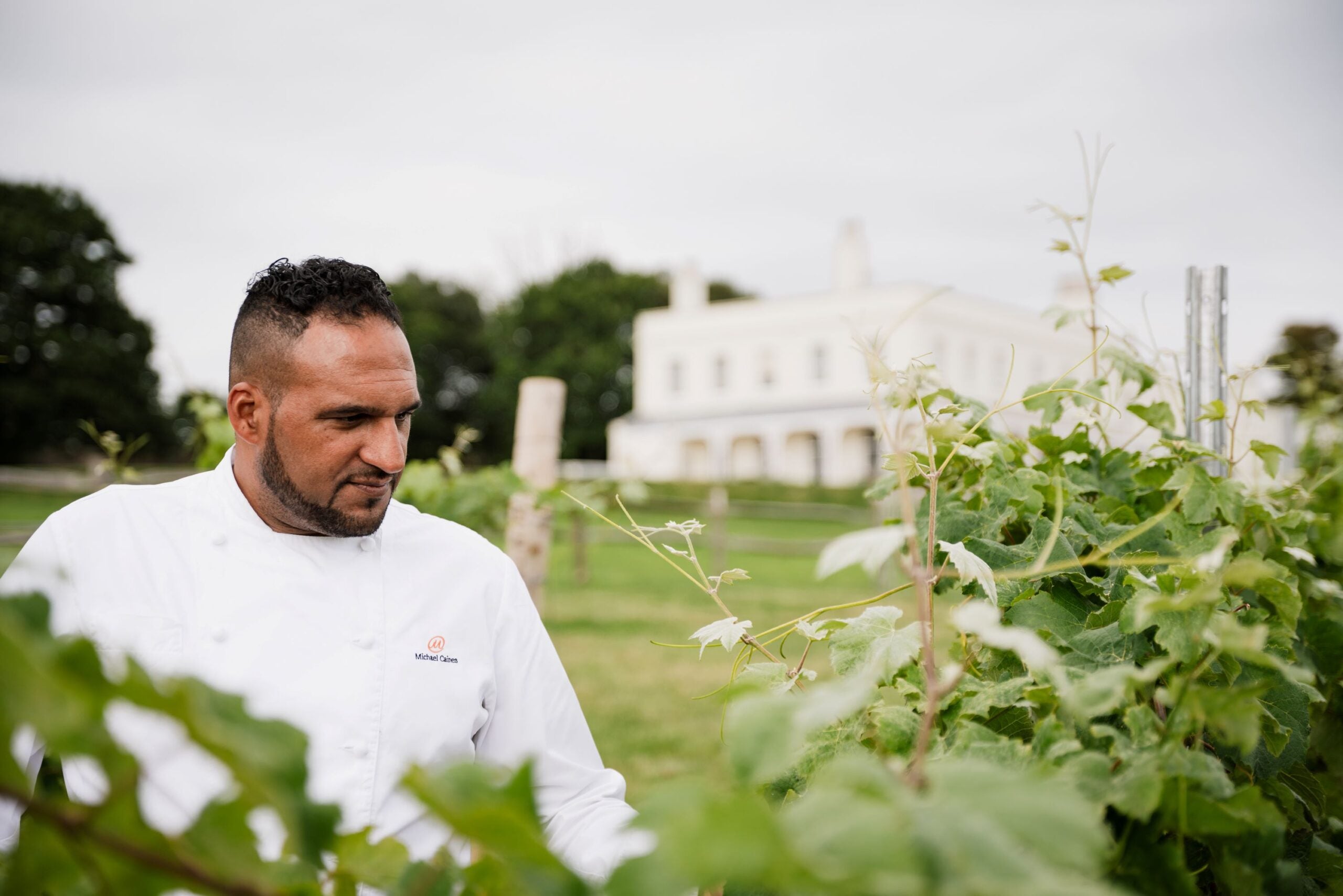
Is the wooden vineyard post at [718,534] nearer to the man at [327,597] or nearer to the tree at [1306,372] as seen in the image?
the tree at [1306,372]

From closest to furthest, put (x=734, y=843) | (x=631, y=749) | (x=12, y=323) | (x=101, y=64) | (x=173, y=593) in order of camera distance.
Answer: (x=734, y=843), (x=173, y=593), (x=631, y=749), (x=101, y=64), (x=12, y=323)

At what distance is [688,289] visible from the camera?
49.7 meters

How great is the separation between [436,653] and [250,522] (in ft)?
1.83

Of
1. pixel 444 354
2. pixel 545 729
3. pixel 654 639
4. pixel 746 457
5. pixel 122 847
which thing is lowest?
pixel 746 457

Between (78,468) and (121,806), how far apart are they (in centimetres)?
3749

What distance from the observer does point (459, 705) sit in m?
2.20

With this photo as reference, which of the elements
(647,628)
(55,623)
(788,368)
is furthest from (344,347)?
→ (788,368)

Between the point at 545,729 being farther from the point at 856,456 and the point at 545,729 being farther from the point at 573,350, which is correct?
the point at 573,350

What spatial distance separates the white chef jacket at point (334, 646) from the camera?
2.04 metres

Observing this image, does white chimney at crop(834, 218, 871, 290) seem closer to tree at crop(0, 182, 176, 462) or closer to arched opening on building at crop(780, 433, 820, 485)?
arched opening on building at crop(780, 433, 820, 485)

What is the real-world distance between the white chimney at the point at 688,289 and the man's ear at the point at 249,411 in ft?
156


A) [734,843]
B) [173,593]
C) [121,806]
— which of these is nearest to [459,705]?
[173,593]

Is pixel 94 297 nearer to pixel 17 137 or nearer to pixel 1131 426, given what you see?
pixel 17 137

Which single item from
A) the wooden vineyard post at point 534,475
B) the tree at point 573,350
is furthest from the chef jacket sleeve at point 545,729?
the tree at point 573,350
